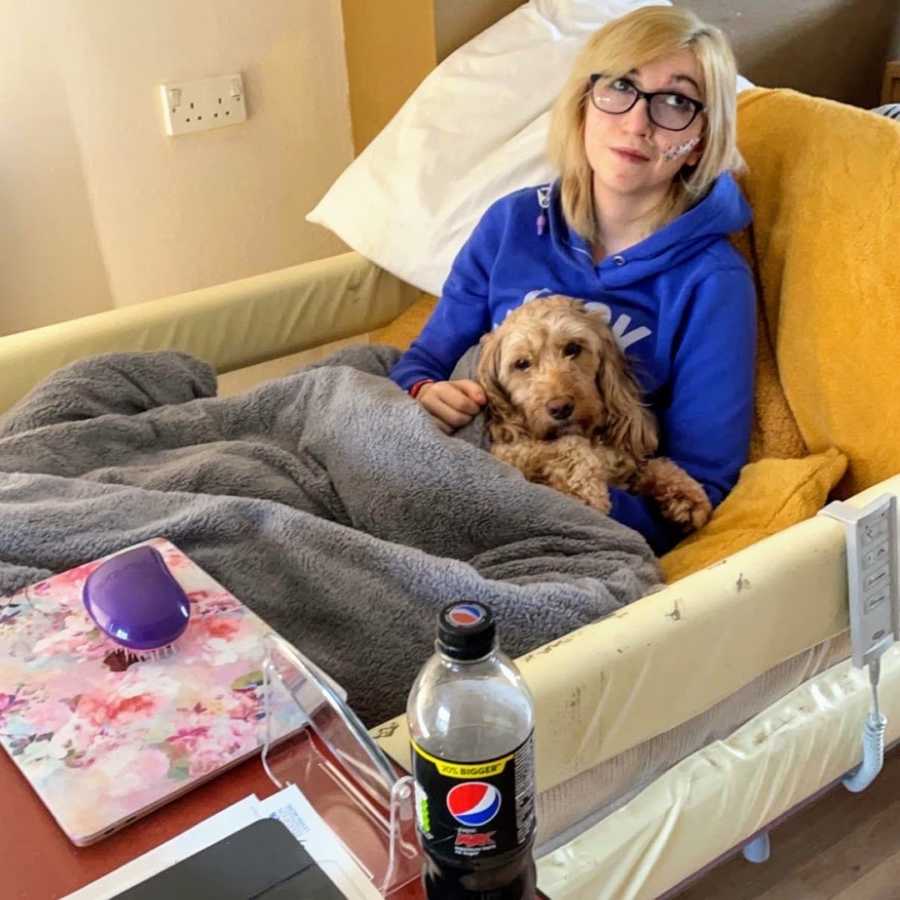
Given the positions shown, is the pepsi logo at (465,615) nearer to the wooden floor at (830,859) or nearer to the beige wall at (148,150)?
the wooden floor at (830,859)

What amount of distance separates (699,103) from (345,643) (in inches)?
32.6

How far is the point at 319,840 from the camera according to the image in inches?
25.1

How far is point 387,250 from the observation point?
1850 millimetres

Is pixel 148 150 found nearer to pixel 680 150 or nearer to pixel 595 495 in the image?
pixel 680 150

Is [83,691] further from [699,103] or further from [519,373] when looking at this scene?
[699,103]

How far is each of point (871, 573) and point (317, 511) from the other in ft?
1.96

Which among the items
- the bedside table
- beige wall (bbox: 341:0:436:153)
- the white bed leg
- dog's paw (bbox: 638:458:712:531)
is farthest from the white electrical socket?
the white bed leg

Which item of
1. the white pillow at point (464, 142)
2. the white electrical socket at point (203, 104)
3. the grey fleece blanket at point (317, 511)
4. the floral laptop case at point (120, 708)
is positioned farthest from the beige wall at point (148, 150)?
the floral laptop case at point (120, 708)

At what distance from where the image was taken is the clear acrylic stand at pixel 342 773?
64 centimetres

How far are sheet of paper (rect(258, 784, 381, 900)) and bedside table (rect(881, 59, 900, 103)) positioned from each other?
6.41 feet

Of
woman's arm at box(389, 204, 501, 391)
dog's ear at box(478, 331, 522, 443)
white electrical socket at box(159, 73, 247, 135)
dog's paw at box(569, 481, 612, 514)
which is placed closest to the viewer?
dog's paw at box(569, 481, 612, 514)

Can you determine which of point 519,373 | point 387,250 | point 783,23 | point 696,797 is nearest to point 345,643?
point 696,797

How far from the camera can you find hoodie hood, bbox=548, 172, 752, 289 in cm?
137

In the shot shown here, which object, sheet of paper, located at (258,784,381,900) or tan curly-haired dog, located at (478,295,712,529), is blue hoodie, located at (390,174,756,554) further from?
sheet of paper, located at (258,784,381,900)
